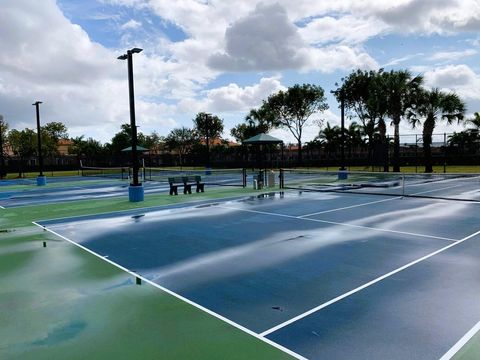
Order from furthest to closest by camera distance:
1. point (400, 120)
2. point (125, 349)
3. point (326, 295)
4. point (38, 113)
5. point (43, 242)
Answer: point (400, 120)
point (38, 113)
point (43, 242)
point (326, 295)
point (125, 349)

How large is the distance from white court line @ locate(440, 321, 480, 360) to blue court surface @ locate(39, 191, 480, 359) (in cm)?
5

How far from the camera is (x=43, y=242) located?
36.4ft

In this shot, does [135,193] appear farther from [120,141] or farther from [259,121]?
[120,141]

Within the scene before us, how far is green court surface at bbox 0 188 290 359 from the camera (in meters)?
4.85

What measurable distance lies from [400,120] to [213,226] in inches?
1081

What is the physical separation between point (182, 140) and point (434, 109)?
55951mm

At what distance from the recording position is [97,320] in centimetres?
579

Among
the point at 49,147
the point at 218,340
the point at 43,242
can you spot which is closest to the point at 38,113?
the point at 43,242

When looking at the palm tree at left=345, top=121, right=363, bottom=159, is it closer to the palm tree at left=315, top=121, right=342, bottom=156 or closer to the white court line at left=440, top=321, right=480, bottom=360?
the palm tree at left=315, top=121, right=342, bottom=156

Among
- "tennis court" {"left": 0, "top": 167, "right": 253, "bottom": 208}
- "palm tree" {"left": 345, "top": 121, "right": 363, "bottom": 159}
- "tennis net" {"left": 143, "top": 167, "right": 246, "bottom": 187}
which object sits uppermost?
"palm tree" {"left": 345, "top": 121, "right": 363, "bottom": 159}

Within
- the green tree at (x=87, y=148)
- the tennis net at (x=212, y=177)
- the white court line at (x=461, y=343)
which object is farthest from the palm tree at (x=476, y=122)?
the green tree at (x=87, y=148)

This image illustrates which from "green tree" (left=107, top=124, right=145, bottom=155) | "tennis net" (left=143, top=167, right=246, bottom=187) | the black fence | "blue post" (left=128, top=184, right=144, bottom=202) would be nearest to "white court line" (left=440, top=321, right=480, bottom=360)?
"blue post" (left=128, top=184, right=144, bottom=202)

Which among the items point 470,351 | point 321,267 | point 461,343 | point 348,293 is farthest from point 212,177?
point 470,351

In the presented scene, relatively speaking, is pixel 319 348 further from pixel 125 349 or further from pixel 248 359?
pixel 125 349
